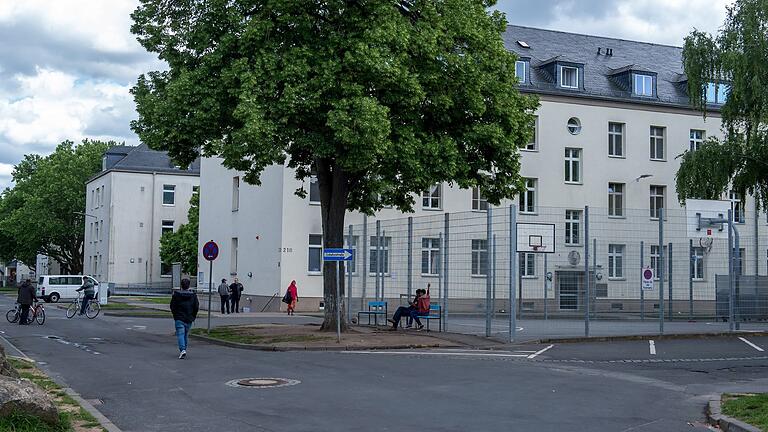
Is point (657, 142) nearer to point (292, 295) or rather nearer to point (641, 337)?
point (292, 295)

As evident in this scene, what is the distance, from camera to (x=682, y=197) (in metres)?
34.5

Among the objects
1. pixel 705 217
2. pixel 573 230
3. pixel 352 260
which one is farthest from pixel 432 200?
pixel 705 217

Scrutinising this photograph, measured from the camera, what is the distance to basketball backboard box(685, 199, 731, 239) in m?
26.7

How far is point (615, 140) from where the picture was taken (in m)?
48.5

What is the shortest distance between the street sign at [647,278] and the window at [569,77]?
64.5ft

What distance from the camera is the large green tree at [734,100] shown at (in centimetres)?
3180

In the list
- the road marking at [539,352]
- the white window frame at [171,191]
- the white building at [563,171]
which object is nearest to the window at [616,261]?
the white building at [563,171]

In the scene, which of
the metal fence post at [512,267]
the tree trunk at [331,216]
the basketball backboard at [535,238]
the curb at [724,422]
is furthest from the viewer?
the tree trunk at [331,216]

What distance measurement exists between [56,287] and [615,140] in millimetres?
35491

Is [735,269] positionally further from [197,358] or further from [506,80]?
[197,358]

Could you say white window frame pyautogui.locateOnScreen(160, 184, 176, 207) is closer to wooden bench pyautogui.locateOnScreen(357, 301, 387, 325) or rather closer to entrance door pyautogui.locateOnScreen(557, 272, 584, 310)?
wooden bench pyautogui.locateOnScreen(357, 301, 387, 325)

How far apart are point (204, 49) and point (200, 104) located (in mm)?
1645

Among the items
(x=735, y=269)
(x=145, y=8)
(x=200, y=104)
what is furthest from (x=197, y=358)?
(x=735, y=269)

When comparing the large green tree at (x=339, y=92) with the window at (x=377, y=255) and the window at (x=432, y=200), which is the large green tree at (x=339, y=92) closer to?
the window at (x=377, y=255)
